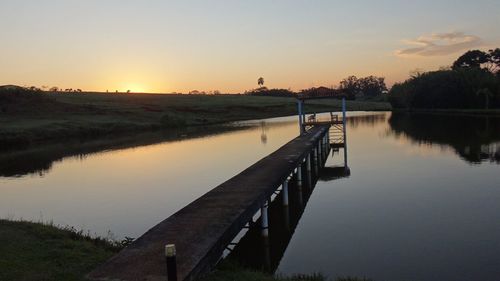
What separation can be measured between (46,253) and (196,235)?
11.6 ft

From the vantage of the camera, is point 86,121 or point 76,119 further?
point 76,119

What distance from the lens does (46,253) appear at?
11.1 metres

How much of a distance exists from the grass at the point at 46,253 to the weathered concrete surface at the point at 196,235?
0.91m

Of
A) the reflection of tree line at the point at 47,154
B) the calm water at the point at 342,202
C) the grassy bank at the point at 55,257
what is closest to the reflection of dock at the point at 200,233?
the grassy bank at the point at 55,257

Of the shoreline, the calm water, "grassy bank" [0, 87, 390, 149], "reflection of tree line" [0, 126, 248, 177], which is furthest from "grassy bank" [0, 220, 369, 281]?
"grassy bank" [0, 87, 390, 149]

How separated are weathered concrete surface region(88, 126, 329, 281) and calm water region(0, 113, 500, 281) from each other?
1.61 m

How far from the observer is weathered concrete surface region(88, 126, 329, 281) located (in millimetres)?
8914

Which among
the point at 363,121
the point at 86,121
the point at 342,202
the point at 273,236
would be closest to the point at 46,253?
the point at 273,236

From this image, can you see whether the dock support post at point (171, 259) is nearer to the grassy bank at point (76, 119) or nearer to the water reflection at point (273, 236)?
the water reflection at point (273, 236)

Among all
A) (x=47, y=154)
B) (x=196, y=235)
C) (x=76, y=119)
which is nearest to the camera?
(x=196, y=235)

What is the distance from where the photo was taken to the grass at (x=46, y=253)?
969 centimetres

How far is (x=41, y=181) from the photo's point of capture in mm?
28734

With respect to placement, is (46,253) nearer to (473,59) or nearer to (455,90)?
(455,90)

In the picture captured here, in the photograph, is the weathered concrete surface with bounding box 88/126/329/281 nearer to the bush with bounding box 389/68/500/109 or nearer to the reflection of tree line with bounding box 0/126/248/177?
the reflection of tree line with bounding box 0/126/248/177
